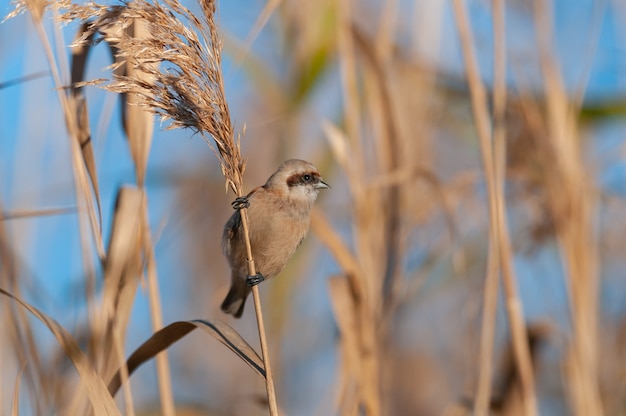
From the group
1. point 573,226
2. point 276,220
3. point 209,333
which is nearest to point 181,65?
point 209,333

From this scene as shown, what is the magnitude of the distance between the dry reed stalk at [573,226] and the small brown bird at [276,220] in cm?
88

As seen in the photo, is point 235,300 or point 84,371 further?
point 235,300

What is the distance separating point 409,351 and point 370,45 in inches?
79.8

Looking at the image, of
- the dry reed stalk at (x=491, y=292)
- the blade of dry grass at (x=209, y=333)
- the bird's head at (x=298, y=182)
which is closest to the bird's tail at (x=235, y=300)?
the bird's head at (x=298, y=182)

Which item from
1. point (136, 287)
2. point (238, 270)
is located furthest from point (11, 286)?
point (238, 270)

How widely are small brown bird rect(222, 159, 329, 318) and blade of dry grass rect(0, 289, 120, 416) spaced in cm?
96

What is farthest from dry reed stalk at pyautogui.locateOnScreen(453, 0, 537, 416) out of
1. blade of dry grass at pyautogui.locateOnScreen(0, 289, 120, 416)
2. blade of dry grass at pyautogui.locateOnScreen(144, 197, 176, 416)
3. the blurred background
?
blade of dry grass at pyautogui.locateOnScreen(0, 289, 120, 416)

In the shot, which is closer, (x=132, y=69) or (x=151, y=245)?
(x=132, y=69)

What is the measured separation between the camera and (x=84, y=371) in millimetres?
1354

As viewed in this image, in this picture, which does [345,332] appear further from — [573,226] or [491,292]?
[573,226]

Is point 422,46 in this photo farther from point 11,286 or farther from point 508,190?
point 11,286

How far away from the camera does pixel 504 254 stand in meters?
2.36

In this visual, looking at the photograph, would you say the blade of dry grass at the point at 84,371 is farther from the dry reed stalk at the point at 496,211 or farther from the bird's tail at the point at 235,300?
the dry reed stalk at the point at 496,211

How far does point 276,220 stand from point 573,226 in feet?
3.56
